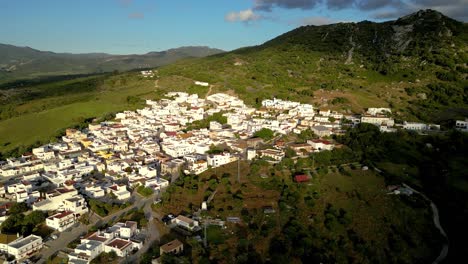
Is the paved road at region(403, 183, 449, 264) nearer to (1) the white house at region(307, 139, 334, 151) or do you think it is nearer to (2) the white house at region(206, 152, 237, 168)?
(1) the white house at region(307, 139, 334, 151)

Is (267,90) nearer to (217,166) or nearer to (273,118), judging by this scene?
(273,118)

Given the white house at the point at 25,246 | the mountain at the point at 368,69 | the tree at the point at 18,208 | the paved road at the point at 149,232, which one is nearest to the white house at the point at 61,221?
the white house at the point at 25,246

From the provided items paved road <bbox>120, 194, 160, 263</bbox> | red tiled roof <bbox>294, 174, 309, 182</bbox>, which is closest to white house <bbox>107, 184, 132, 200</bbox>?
paved road <bbox>120, 194, 160, 263</bbox>

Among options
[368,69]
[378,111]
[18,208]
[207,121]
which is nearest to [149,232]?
[18,208]

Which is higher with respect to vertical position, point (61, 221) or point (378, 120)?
point (378, 120)

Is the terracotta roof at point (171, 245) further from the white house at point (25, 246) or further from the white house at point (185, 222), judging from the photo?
the white house at point (25, 246)

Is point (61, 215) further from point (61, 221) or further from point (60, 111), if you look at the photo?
point (60, 111)
